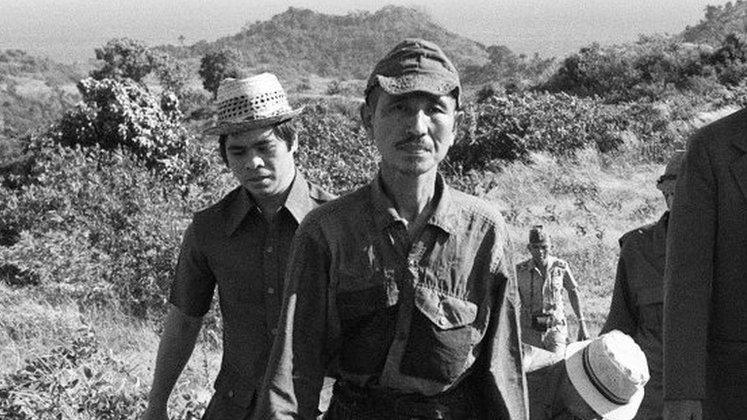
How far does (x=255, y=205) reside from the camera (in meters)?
2.85

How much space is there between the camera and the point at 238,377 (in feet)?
8.98

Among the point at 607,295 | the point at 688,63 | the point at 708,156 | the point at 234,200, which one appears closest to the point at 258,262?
the point at 234,200

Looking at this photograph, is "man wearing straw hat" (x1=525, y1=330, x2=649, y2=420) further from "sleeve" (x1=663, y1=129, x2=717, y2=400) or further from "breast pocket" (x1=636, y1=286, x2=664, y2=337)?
"breast pocket" (x1=636, y1=286, x2=664, y2=337)

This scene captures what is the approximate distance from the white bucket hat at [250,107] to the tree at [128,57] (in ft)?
121

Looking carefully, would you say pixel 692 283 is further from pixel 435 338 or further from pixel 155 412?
pixel 155 412

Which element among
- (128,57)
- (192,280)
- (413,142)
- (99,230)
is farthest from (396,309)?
(128,57)

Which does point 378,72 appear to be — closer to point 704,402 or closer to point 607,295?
point 704,402

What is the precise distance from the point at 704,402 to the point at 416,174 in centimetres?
96

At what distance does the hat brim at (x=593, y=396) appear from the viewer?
2880 mm

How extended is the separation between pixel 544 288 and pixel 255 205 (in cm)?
370

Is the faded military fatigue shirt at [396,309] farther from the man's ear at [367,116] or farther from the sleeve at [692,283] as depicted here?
the sleeve at [692,283]

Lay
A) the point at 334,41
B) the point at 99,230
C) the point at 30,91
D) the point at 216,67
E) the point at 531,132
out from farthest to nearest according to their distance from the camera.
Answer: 1. the point at 334,41
2. the point at 30,91
3. the point at 216,67
4. the point at 531,132
5. the point at 99,230

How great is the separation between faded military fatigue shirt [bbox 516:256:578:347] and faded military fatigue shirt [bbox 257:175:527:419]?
412cm

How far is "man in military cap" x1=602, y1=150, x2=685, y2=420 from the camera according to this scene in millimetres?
3760
